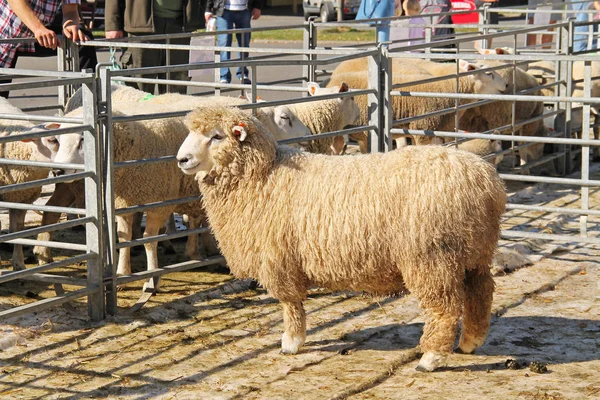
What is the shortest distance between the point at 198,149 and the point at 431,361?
1.57 meters

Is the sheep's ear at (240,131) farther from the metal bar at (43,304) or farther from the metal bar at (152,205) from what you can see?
the metal bar at (43,304)

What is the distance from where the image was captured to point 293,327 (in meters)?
5.00

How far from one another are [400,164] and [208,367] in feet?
4.63

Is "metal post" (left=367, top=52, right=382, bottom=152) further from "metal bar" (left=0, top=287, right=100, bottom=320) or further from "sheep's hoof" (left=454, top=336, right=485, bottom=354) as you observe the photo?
"metal bar" (left=0, top=287, right=100, bottom=320)

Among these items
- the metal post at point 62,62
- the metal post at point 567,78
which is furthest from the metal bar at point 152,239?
the metal post at point 567,78

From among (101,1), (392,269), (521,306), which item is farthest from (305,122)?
(101,1)

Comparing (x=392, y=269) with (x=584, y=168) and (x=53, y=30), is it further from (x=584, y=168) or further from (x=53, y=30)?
(x=53, y=30)

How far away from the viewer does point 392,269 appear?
477cm

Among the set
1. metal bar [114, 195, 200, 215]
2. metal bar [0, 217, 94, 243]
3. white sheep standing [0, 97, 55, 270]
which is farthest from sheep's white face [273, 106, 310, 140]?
metal bar [0, 217, 94, 243]

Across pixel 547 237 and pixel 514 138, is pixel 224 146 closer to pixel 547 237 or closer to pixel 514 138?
pixel 514 138

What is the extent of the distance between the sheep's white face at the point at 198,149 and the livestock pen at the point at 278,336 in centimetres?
75

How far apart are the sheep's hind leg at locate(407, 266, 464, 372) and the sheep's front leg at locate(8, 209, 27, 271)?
303 cm

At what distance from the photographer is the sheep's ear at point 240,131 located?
15.9ft

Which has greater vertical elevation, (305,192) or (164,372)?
(305,192)
